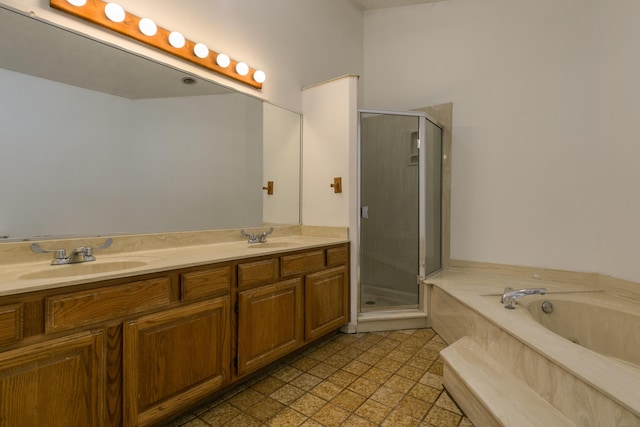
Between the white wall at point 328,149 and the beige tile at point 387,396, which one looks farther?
the white wall at point 328,149

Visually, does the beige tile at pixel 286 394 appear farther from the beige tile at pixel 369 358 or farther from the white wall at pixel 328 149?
the white wall at pixel 328 149

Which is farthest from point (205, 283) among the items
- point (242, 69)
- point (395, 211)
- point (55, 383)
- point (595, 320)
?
point (595, 320)

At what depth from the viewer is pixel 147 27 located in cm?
168

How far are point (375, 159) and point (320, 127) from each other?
0.57m

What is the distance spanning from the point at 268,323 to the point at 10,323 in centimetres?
110

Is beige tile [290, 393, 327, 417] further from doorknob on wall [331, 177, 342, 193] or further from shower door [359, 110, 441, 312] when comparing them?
doorknob on wall [331, 177, 342, 193]

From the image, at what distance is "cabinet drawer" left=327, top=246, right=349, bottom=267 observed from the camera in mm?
2275

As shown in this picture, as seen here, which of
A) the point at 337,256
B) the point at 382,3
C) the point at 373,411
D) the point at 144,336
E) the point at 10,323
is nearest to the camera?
the point at 10,323

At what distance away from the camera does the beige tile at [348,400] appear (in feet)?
5.18

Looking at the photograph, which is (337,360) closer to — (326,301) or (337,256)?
(326,301)

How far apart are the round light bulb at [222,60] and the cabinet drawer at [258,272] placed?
4.34ft

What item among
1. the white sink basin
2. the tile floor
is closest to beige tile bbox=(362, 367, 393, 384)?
the tile floor

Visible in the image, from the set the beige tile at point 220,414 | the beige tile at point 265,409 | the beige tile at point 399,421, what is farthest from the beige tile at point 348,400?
the beige tile at point 220,414

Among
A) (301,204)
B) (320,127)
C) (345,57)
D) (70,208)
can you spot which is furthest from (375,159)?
(70,208)
